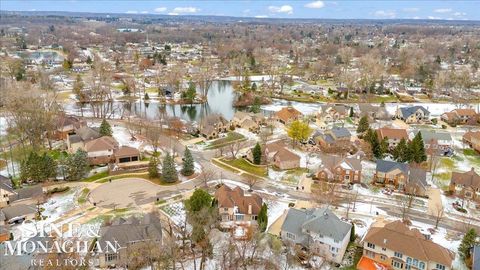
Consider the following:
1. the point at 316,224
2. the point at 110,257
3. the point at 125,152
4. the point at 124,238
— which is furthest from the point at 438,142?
the point at 110,257

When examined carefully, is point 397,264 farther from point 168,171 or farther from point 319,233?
point 168,171

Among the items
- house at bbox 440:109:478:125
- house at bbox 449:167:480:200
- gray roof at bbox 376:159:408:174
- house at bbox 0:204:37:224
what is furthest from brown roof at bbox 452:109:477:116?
house at bbox 0:204:37:224

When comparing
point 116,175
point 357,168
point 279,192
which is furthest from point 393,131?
point 116,175

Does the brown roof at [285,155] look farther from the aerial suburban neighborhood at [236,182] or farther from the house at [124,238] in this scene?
the house at [124,238]

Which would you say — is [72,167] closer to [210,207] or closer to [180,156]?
[180,156]

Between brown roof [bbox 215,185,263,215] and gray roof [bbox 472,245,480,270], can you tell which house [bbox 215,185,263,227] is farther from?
gray roof [bbox 472,245,480,270]
